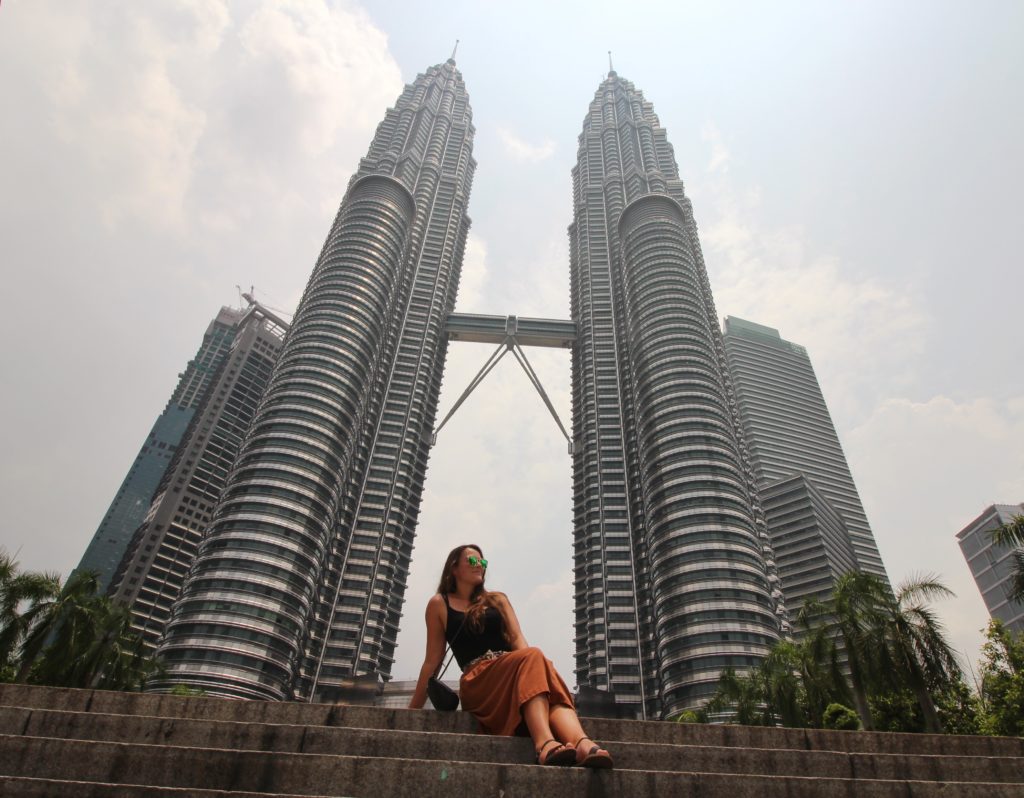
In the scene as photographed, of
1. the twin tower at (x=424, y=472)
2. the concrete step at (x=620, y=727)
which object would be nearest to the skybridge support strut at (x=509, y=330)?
the twin tower at (x=424, y=472)

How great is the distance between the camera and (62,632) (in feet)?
109

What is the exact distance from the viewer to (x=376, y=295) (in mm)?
111312

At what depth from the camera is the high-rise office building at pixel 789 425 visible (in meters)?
159

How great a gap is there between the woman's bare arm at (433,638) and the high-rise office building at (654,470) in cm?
7200

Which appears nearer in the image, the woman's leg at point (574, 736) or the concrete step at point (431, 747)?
the woman's leg at point (574, 736)

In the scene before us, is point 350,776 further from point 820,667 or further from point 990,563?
point 990,563

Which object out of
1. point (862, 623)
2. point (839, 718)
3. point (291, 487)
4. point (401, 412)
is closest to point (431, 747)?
point (839, 718)

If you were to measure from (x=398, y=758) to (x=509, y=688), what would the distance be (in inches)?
56.8

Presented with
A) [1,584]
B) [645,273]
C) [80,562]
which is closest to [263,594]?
[1,584]

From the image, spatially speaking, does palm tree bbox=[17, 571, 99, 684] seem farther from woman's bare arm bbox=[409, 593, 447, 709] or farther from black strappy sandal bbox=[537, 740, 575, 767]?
black strappy sandal bbox=[537, 740, 575, 767]

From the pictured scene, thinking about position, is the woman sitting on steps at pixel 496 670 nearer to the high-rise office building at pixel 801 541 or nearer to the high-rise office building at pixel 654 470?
the high-rise office building at pixel 654 470

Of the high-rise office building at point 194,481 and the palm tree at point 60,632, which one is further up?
the high-rise office building at point 194,481

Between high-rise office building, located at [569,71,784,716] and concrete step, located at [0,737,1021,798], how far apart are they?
72.2 m

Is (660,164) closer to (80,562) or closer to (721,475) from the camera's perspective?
(721,475)
